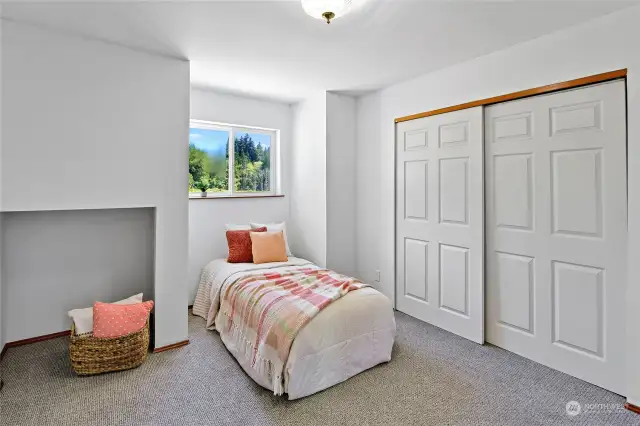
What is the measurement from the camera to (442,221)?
3273mm

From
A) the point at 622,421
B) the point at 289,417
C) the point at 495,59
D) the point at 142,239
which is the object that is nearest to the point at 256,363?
the point at 289,417

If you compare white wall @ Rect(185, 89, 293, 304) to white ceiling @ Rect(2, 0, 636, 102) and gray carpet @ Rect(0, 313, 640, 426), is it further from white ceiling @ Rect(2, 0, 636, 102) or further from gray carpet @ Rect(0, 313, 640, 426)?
gray carpet @ Rect(0, 313, 640, 426)

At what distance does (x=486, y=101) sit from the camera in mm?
2854

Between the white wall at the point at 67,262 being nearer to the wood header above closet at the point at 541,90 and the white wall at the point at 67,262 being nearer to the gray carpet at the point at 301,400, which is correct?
the gray carpet at the point at 301,400

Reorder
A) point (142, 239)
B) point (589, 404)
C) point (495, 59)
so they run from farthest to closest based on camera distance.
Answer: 1. point (142, 239)
2. point (495, 59)
3. point (589, 404)

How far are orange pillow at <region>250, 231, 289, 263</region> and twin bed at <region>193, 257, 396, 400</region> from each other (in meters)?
0.47

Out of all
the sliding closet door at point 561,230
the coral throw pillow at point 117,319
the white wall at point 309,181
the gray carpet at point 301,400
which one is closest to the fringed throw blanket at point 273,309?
the gray carpet at point 301,400

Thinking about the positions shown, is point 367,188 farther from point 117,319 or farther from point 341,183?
point 117,319

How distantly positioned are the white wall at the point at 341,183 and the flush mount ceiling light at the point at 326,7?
1.95 m

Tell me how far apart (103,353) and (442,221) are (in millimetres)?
3000

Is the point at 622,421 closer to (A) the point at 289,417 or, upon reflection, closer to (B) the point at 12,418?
(A) the point at 289,417

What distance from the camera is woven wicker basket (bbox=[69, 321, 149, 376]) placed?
236 cm

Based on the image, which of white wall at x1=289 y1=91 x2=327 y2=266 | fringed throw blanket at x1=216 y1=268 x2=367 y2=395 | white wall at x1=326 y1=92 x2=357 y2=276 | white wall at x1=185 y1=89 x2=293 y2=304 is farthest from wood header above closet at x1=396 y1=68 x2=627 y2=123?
white wall at x1=185 y1=89 x2=293 y2=304

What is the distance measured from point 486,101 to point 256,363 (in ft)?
9.05
